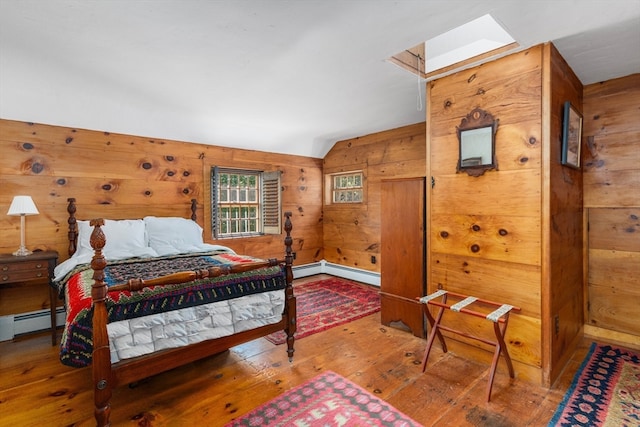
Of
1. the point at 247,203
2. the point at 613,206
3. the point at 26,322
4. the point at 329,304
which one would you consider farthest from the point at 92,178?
the point at 613,206

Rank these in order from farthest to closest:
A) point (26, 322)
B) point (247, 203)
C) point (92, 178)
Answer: point (247, 203) < point (92, 178) < point (26, 322)

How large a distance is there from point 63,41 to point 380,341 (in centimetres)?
329

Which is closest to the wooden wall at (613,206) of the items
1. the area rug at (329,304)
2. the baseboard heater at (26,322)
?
the area rug at (329,304)

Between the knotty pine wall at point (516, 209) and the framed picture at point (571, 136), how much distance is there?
66 mm

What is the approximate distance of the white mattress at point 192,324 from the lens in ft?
5.56

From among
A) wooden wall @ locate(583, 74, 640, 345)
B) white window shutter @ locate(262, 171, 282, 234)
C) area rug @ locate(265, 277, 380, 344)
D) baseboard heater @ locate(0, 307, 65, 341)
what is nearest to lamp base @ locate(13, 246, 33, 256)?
baseboard heater @ locate(0, 307, 65, 341)

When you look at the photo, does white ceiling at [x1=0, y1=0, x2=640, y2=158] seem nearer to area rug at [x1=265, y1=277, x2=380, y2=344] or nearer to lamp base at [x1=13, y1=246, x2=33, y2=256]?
lamp base at [x1=13, y1=246, x2=33, y2=256]

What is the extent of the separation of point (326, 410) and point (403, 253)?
1.63m

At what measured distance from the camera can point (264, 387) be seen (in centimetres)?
207

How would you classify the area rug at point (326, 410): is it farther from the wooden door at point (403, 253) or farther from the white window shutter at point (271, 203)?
the white window shutter at point (271, 203)

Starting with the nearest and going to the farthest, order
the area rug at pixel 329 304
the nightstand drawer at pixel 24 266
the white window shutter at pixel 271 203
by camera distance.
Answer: the nightstand drawer at pixel 24 266 → the area rug at pixel 329 304 → the white window shutter at pixel 271 203

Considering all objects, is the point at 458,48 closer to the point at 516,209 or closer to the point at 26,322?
the point at 516,209

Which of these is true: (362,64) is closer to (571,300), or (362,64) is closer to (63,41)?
(63,41)

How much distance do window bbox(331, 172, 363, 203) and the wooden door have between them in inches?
70.0
